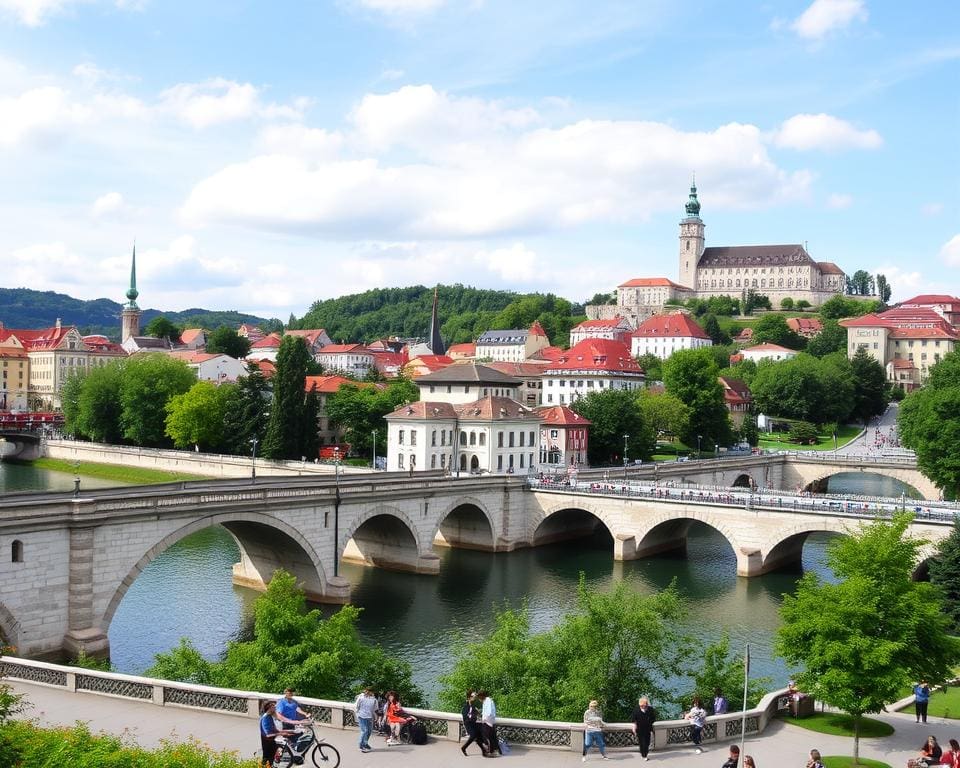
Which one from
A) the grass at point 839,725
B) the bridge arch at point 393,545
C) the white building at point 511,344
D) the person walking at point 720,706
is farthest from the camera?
the white building at point 511,344

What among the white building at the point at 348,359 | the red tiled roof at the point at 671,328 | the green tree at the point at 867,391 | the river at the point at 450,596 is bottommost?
the river at the point at 450,596

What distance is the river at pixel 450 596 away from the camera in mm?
35500

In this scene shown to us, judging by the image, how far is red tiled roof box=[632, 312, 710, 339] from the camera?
516ft

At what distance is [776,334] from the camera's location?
534ft

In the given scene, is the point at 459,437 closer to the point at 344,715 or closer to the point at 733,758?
the point at 344,715

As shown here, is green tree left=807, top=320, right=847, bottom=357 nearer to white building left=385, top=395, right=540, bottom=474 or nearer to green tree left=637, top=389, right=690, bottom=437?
green tree left=637, top=389, right=690, bottom=437

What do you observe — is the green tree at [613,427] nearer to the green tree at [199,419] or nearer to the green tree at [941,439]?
the green tree at [941,439]

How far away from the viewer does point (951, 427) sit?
6141cm

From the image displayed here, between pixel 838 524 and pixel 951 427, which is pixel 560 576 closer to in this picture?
pixel 838 524

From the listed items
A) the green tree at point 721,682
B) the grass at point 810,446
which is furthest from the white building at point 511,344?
the green tree at point 721,682

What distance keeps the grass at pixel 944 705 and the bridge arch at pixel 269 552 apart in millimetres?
25396

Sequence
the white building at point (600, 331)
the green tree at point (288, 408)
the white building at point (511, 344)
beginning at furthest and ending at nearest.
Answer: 1. the white building at point (600, 331)
2. the white building at point (511, 344)
3. the green tree at point (288, 408)

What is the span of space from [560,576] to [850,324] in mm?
117346

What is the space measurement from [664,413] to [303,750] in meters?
79.6
